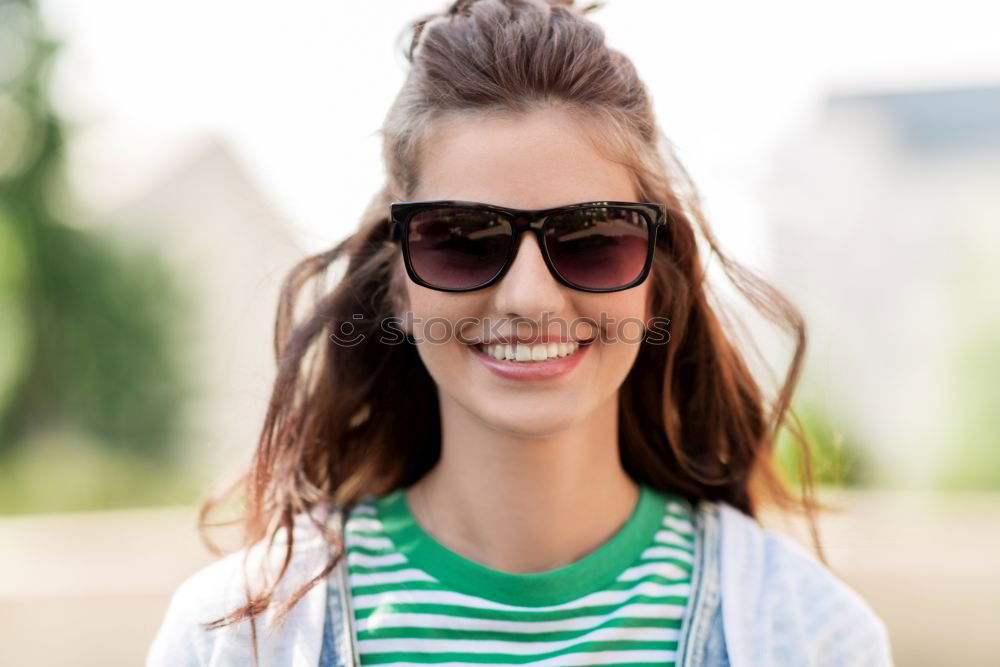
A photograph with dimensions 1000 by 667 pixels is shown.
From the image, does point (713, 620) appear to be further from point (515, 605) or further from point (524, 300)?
point (524, 300)

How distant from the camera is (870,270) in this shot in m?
10.3

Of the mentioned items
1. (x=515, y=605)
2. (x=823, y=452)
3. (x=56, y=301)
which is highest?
(x=56, y=301)

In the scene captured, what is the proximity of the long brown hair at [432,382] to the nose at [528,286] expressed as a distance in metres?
0.26

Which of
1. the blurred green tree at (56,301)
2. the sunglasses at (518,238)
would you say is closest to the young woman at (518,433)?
the sunglasses at (518,238)

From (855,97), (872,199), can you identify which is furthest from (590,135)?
(855,97)

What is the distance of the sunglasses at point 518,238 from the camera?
1.52 meters

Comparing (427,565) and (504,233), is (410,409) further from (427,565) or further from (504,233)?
(504,233)

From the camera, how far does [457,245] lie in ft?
5.08

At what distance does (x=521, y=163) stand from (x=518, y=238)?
0.44 ft

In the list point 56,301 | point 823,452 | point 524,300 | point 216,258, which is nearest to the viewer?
point 524,300

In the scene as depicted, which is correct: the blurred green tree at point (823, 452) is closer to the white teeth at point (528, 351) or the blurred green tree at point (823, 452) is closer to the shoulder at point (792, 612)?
the shoulder at point (792, 612)

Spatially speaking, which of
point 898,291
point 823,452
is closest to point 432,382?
point 823,452

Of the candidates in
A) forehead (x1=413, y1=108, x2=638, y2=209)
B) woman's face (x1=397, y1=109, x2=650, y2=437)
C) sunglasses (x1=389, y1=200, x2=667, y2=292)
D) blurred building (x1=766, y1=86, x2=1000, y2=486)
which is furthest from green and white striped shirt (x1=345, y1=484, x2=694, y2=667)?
blurred building (x1=766, y1=86, x2=1000, y2=486)

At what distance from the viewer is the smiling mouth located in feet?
5.09
